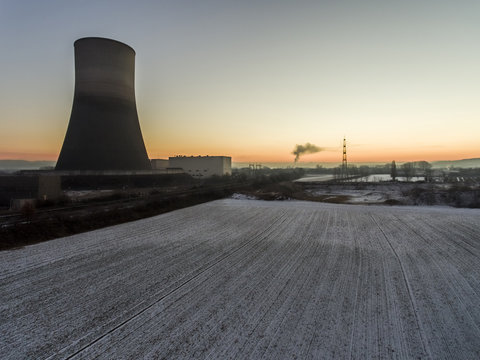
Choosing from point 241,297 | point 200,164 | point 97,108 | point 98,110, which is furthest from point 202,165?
point 241,297

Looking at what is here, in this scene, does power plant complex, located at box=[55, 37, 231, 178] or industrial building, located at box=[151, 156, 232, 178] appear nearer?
power plant complex, located at box=[55, 37, 231, 178]

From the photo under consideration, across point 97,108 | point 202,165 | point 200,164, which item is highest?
point 97,108

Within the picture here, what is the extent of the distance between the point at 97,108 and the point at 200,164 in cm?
3843

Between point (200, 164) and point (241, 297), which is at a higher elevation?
point (200, 164)

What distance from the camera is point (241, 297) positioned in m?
6.21

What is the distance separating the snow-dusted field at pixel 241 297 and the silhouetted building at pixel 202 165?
→ 183ft

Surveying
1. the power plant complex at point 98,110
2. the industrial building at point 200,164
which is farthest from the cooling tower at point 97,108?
the industrial building at point 200,164

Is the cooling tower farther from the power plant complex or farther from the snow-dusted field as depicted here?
the snow-dusted field

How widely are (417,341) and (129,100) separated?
120 ft

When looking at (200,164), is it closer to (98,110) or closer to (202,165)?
(202,165)

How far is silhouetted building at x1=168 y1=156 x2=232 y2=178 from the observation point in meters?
67.5

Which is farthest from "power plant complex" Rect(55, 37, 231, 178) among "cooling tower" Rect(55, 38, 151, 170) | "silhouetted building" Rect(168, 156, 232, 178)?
"silhouetted building" Rect(168, 156, 232, 178)

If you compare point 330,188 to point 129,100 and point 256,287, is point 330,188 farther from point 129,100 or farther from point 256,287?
point 256,287

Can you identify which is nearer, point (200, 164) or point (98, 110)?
point (98, 110)
